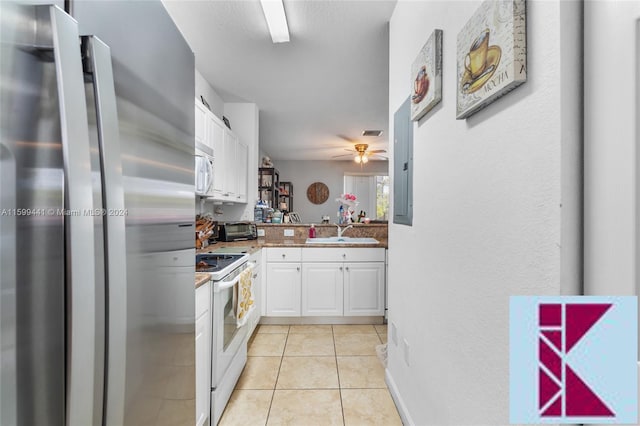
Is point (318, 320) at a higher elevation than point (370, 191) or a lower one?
lower

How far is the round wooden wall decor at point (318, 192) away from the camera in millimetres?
7668

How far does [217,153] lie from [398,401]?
2.51 metres

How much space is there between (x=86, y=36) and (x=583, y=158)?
1.00m

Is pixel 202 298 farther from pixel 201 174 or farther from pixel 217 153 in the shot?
pixel 217 153

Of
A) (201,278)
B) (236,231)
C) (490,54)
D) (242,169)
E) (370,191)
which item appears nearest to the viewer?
(490,54)

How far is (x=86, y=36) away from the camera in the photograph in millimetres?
513

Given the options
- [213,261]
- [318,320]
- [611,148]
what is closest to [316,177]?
[318,320]

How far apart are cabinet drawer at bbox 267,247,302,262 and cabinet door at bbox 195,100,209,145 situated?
1319 millimetres

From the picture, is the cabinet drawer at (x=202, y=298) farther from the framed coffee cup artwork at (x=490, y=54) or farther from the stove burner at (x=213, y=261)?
the framed coffee cup artwork at (x=490, y=54)

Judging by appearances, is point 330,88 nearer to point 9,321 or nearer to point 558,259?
point 558,259

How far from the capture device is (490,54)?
844 millimetres

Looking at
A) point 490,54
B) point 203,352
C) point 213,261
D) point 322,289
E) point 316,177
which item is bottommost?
point 322,289

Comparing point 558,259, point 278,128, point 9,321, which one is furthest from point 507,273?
point 278,128

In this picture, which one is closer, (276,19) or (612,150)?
A: (612,150)
